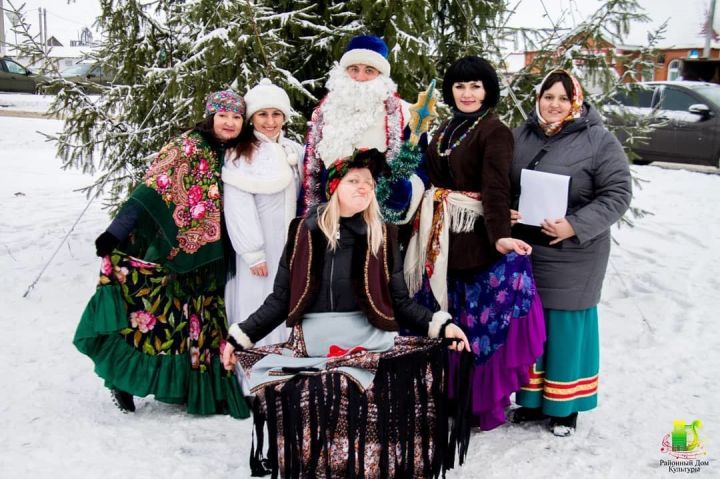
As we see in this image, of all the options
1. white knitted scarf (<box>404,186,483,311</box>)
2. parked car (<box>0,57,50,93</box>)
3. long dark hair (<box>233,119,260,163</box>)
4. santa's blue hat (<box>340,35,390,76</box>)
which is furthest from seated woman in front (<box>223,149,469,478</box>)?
parked car (<box>0,57,50,93</box>)

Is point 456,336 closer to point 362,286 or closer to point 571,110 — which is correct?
point 362,286

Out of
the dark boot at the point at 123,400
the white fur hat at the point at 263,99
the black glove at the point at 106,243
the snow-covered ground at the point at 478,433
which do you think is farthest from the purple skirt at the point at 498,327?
the dark boot at the point at 123,400

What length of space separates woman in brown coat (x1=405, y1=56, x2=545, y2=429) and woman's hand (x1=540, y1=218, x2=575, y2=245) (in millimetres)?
196

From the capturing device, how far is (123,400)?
11.5 ft

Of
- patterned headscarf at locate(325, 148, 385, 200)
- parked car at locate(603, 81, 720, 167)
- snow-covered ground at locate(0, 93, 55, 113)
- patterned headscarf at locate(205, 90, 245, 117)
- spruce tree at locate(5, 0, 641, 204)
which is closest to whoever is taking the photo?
patterned headscarf at locate(325, 148, 385, 200)

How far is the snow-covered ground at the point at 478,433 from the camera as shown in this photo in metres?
3.02

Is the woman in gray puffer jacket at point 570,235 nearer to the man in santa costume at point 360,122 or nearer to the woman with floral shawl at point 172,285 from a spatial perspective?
the man in santa costume at point 360,122

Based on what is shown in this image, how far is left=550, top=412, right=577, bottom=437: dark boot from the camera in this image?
10.9ft

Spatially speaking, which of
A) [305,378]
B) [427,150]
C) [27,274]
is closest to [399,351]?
[305,378]

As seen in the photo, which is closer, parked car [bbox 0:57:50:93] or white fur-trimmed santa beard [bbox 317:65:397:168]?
white fur-trimmed santa beard [bbox 317:65:397:168]

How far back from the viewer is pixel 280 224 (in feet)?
11.8

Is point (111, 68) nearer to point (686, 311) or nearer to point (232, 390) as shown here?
point (232, 390)

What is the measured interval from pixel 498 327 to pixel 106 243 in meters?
2.09

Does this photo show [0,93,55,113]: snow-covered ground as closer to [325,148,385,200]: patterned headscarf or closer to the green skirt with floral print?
the green skirt with floral print
